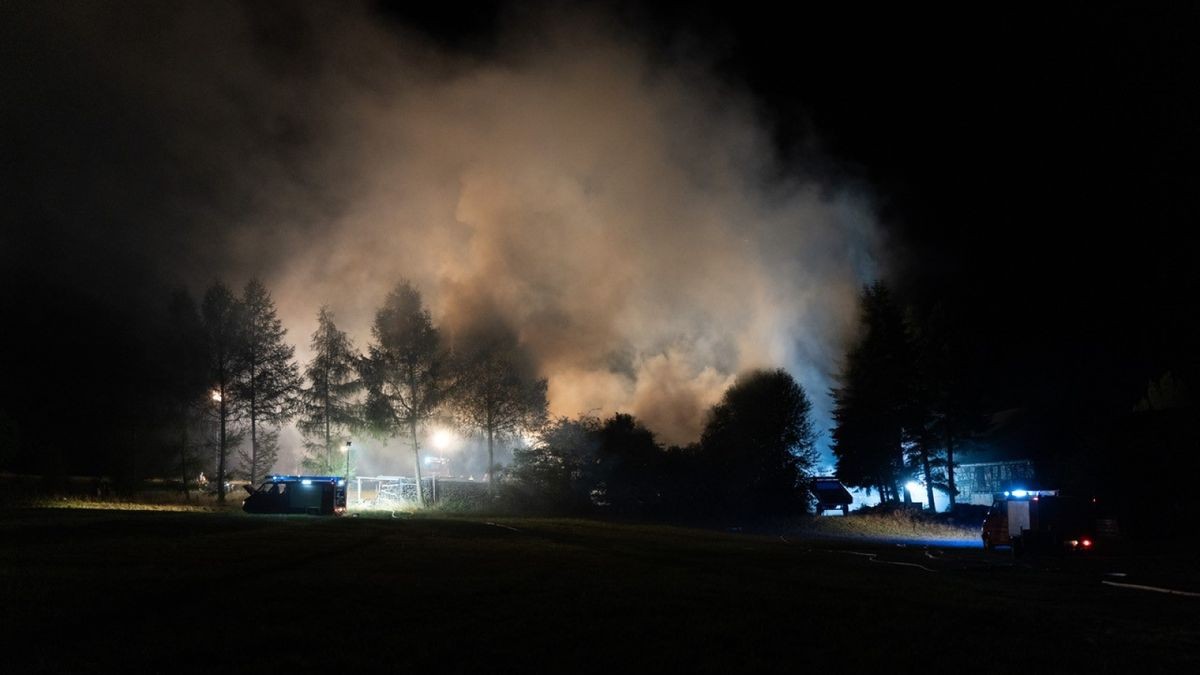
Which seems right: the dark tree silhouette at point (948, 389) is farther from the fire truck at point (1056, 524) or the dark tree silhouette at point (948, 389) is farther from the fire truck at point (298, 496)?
the fire truck at point (298, 496)

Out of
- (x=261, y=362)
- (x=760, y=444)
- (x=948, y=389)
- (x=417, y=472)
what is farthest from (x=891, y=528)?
(x=261, y=362)

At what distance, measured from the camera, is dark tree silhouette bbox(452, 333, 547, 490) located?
2181 inches

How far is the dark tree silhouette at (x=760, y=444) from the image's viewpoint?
56.5 m

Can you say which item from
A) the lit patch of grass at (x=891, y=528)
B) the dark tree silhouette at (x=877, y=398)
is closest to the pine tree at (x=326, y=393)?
the lit patch of grass at (x=891, y=528)

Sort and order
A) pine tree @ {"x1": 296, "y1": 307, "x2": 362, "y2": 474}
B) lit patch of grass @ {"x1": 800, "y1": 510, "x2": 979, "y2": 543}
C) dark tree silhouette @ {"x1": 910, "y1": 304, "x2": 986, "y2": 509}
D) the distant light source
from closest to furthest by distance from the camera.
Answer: lit patch of grass @ {"x1": 800, "y1": 510, "x2": 979, "y2": 543}, dark tree silhouette @ {"x1": 910, "y1": 304, "x2": 986, "y2": 509}, pine tree @ {"x1": 296, "y1": 307, "x2": 362, "y2": 474}, the distant light source

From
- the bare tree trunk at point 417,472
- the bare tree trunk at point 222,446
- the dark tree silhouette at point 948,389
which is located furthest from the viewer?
the dark tree silhouette at point 948,389

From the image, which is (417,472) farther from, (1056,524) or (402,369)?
(1056,524)

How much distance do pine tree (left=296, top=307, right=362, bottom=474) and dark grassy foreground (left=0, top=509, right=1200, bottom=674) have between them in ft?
Answer: 124

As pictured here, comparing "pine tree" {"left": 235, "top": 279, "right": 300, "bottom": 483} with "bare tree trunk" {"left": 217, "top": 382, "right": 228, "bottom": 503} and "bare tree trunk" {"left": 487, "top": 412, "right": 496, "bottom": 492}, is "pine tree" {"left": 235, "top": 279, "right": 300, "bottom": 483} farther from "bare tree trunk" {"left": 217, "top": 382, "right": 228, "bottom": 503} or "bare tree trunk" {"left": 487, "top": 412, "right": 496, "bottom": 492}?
"bare tree trunk" {"left": 487, "top": 412, "right": 496, "bottom": 492}

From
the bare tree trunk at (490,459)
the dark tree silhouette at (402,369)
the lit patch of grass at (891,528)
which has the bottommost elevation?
the lit patch of grass at (891,528)

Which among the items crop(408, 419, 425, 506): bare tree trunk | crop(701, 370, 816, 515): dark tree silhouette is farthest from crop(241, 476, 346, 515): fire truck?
crop(701, 370, 816, 515): dark tree silhouette

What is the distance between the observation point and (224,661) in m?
7.61

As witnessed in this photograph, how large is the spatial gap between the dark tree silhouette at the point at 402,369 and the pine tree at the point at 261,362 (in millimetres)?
6156

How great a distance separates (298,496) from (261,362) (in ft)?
44.5
